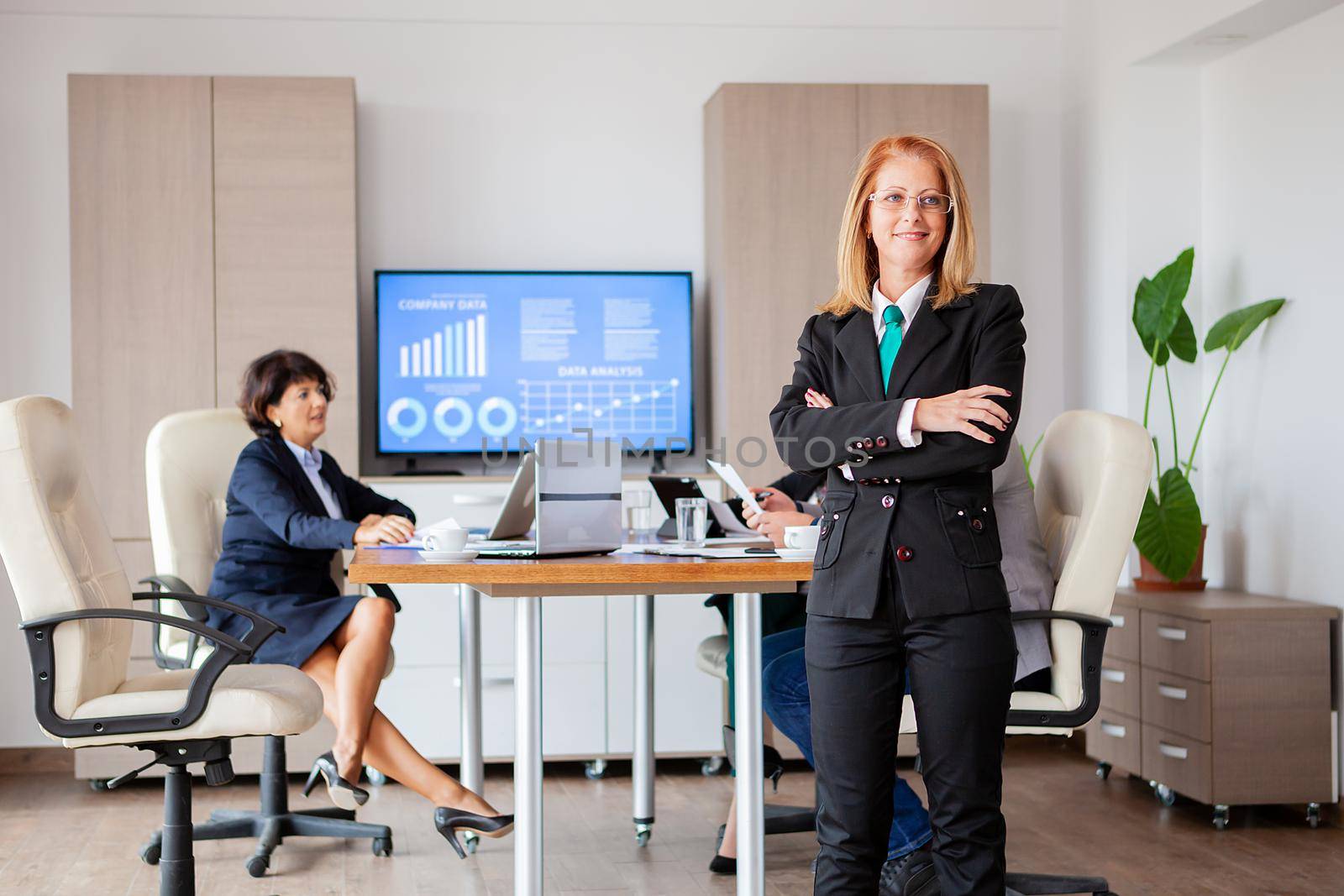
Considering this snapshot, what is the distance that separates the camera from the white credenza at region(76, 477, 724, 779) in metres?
4.55

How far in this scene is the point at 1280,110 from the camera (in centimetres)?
429

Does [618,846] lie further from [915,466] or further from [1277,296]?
[1277,296]

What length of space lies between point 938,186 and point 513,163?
10.4ft

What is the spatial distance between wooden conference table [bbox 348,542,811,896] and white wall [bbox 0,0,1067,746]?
2550 mm

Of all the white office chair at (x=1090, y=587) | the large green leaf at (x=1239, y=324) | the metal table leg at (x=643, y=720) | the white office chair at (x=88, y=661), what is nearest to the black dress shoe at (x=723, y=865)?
the metal table leg at (x=643, y=720)

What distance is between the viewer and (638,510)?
146 inches

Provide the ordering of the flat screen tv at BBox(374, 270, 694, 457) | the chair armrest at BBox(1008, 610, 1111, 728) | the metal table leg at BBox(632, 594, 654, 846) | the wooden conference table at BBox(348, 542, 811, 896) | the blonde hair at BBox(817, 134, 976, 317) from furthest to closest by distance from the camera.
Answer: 1. the flat screen tv at BBox(374, 270, 694, 457)
2. the metal table leg at BBox(632, 594, 654, 846)
3. the chair armrest at BBox(1008, 610, 1111, 728)
4. the wooden conference table at BBox(348, 542, 811, 896)
5. the blonde hair at BBox(817, 134, 976, 317)

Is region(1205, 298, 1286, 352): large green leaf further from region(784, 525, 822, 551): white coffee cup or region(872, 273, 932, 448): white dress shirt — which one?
region(872, 273, 932, 448): white dress shirt

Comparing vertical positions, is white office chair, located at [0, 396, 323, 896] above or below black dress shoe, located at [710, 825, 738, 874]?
above

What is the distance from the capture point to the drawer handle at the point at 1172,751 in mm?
3953

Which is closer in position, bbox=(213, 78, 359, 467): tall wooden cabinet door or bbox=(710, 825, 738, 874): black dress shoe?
bbox=(710, 825, 738, 874): black dress shoe

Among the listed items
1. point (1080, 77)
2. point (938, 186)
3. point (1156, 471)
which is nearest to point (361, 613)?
point (938, 186)

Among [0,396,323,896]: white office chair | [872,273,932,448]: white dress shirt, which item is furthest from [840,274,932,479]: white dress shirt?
[0,396,323,896]: white office chair

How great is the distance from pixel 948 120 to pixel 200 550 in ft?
9.80
